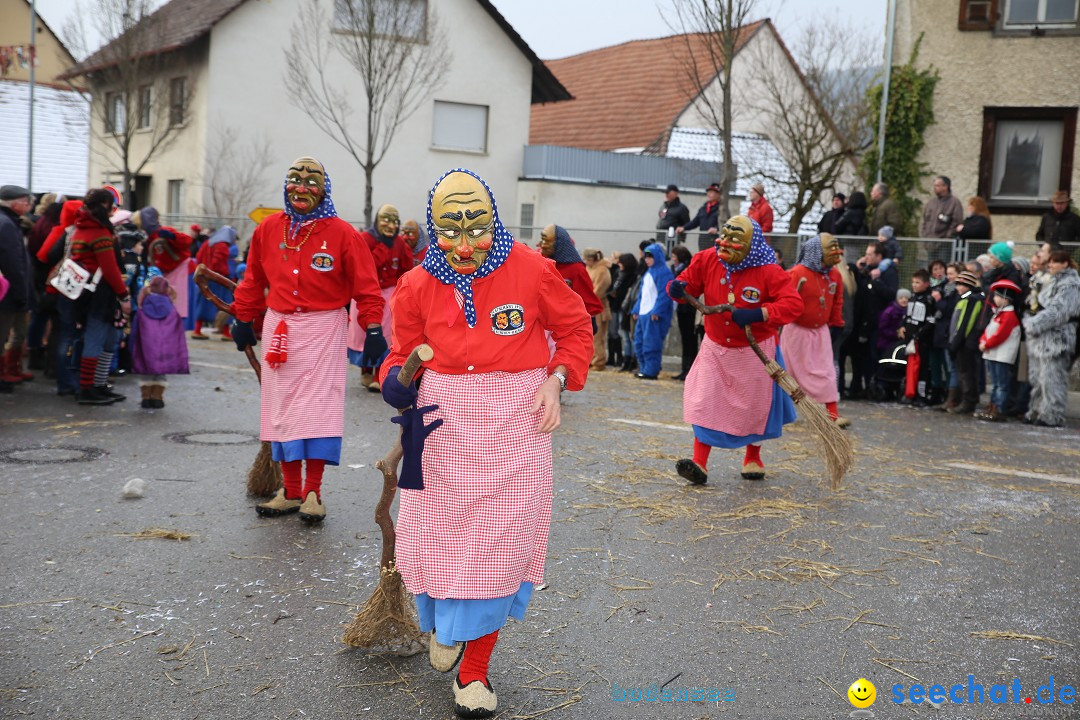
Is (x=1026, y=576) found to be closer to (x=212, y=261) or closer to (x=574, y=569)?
(x=574, y=569)

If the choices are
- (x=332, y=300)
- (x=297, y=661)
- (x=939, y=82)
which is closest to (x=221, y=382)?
(x=332, y=300)

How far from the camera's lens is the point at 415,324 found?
442cm

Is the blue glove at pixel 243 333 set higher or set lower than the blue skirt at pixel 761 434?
higher

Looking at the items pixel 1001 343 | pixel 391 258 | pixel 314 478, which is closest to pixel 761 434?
pixel 314 478

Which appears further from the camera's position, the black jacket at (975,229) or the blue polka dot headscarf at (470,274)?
the black jacket at (975,229)

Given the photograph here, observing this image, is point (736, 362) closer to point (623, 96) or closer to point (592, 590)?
point (592, 590)

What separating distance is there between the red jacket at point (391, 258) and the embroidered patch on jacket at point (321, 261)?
605cm

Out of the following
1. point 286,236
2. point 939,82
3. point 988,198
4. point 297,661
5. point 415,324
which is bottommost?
point 297,661

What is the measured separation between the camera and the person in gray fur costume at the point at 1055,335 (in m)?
12.7

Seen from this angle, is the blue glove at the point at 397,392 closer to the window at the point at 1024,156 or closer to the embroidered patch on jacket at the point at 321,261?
the embroidered patch on jacket at the point at 321,261

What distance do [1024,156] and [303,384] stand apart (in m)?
18.4

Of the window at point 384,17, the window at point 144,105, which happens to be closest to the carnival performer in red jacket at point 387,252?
the window at point 384,17

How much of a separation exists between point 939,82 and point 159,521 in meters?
18.6

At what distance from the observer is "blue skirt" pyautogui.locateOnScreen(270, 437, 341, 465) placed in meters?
6.70
